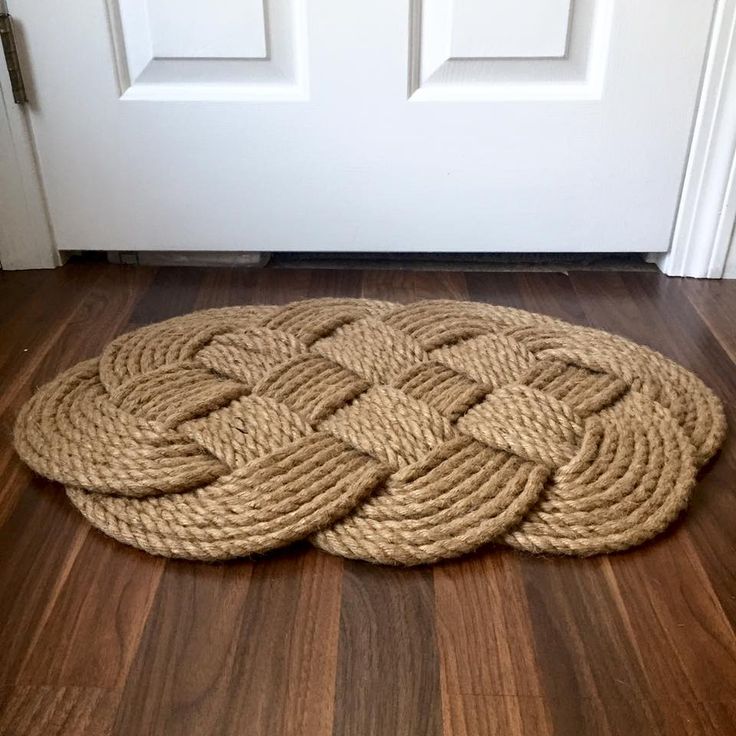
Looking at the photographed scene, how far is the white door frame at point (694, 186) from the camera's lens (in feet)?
2.98

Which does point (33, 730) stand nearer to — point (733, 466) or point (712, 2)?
point (733, 466)

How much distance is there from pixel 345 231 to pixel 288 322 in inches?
9.8

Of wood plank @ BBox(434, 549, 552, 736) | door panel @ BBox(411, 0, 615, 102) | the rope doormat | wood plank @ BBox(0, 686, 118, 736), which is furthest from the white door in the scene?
wood plank @ BBox(0, 686, 118, 736)

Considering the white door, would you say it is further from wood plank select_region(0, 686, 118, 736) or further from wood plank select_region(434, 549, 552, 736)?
wood plank select_region(0, 686, 118, 736)

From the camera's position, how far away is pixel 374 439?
63 centimetres

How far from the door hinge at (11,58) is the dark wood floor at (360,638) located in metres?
0.50

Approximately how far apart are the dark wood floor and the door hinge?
1.65 feet

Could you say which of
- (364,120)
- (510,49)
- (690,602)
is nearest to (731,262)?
(510,49)

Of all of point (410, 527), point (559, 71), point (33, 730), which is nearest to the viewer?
point (33, 730)

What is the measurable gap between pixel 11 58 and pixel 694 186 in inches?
32.9

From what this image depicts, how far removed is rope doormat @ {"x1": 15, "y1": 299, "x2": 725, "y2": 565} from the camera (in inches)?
22.9

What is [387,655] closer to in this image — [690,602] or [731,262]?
[690,602]

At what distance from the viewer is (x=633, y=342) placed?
830mm

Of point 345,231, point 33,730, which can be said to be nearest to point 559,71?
point 345,231
